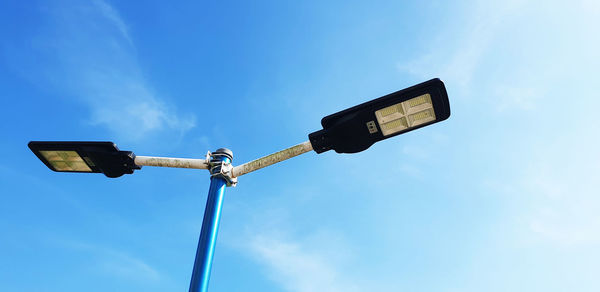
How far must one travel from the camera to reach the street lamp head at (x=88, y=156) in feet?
16.8

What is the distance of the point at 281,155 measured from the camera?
4.92 metres

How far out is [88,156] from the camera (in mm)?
5168

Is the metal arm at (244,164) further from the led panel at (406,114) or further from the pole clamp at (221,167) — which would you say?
the led panel at (406,114)

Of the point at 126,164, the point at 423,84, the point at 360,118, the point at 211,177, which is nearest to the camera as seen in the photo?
the point at 423,84

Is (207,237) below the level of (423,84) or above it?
below

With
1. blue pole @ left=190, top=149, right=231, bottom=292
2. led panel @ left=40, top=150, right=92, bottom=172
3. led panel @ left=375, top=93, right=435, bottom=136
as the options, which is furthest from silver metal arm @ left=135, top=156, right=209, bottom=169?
led panel @ left=375, top=93, right=435, bottom=136

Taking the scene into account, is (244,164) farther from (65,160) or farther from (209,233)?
(65,160)

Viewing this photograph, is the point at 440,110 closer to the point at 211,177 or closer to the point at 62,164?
the point at 211,177

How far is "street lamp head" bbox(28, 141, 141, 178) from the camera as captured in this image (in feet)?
16.8

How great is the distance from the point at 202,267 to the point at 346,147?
1893mm

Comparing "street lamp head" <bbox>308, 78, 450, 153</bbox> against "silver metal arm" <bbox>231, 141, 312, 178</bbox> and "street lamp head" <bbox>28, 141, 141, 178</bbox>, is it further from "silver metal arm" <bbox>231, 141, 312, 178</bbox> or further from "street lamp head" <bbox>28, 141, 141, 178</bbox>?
"street lamp head" <bbox>28, 141, 141, 178</bbox>

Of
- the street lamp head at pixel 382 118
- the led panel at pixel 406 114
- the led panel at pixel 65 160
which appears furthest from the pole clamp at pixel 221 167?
the led panel at pixel 406 114

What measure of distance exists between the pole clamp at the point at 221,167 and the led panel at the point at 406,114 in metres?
1.69

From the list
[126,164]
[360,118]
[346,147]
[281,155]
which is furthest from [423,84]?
[126,164]
